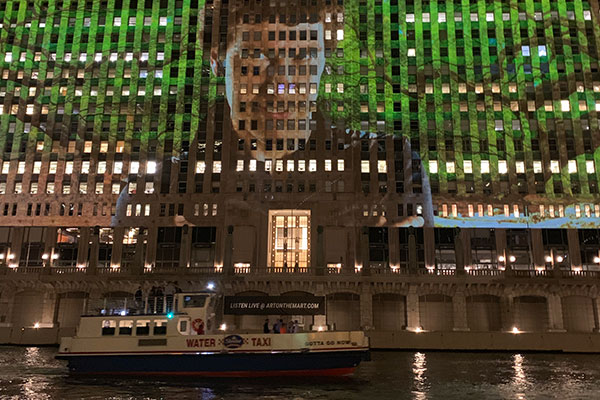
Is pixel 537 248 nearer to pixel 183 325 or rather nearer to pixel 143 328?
pixel 183 325

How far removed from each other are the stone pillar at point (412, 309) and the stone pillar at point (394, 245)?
46.4 ft

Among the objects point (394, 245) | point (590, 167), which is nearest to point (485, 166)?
point (590, 167)

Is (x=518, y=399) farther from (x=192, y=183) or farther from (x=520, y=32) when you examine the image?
(x=520, y=32)

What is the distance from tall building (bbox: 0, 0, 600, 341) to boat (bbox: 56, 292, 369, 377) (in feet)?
123

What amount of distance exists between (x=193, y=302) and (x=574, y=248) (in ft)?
219

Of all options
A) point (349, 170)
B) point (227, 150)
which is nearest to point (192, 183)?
point (227, 150)

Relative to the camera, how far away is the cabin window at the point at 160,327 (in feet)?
132

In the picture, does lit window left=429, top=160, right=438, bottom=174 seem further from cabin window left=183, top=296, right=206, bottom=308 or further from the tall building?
cabin window left=183, top=296, right=206, bottom=308

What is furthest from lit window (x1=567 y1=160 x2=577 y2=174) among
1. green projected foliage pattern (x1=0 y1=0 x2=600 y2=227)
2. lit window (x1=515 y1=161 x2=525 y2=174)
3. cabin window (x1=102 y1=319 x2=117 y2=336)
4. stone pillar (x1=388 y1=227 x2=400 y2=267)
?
cabin window (x1=102 y1=319 x2=117 y2=336)

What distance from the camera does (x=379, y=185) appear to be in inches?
3465

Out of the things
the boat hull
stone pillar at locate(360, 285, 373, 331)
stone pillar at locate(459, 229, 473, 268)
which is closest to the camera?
the boat hull

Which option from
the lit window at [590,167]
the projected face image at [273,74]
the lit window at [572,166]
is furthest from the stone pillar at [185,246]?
the lit window at [590,167]

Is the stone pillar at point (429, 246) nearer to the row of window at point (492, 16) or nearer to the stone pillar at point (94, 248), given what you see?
the row of window at point (492, 16)

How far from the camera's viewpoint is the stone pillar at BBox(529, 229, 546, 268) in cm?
8300
